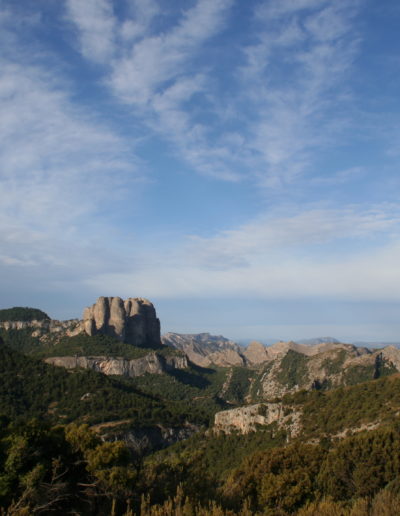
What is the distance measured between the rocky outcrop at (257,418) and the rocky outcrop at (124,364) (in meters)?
86.1

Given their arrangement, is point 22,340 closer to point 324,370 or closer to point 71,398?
point 71,398

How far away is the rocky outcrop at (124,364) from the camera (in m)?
157

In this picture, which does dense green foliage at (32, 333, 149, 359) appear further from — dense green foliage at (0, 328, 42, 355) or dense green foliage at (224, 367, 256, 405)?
dense green foliage at (224, 367, 256, 405)

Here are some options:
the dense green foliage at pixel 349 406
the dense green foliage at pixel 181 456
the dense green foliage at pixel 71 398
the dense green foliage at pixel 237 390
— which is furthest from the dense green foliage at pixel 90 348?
the dense green foliage at pixel 349 406

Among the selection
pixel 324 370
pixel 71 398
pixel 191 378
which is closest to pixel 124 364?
pixel 191 378

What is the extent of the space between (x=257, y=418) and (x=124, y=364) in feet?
341

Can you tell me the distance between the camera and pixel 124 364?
171500 millimetres

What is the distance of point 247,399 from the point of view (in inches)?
7077

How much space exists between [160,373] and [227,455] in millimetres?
111766

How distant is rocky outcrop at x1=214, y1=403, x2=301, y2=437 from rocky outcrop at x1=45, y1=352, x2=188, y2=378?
86062 mm

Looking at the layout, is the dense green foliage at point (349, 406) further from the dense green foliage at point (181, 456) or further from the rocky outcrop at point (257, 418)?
the rocky outcrop at point (257, 418)

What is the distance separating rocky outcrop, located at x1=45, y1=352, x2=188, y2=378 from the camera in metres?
157

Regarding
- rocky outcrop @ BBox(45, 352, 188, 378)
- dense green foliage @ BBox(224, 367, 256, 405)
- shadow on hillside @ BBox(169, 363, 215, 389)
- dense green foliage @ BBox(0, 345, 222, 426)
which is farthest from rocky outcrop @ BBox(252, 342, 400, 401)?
dense green foliage @ BBox(0, 345, 222, 426)

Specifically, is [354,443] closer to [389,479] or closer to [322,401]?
[389,479]
